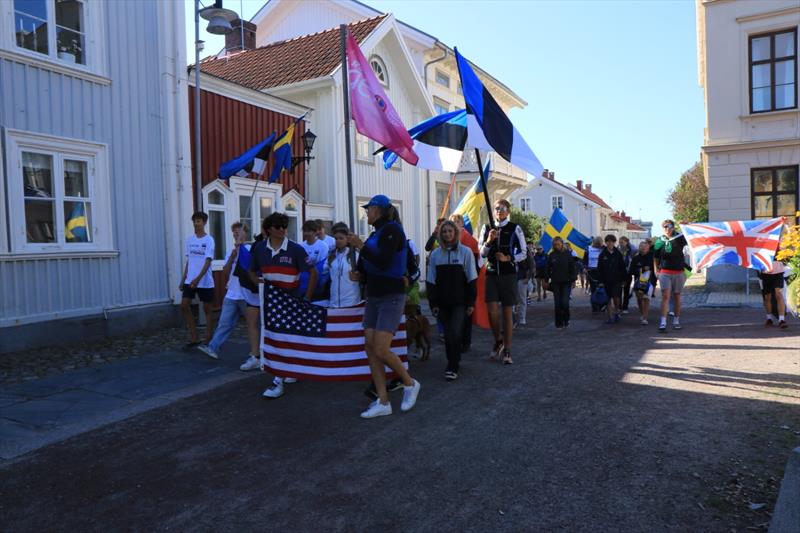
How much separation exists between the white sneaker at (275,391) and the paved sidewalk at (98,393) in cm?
93

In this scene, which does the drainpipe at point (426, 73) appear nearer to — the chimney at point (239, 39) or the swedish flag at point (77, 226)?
the chimney at point (239, 39)

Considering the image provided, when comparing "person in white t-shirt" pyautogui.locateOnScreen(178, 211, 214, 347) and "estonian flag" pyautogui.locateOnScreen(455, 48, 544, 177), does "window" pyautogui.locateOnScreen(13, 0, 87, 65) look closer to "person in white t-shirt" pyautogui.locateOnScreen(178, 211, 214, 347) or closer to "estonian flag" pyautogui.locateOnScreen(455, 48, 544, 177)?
"person in white t-shirt" pyautogui.locateOnScreen(178, 211, 214, 347)

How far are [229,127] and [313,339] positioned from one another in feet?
28.3

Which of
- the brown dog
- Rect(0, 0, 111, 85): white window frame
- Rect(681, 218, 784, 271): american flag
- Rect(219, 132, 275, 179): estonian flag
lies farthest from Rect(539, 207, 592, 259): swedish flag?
Rect(0, 0, 111, 85): white window frame

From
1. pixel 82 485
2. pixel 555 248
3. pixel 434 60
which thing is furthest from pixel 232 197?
pixel 434 60

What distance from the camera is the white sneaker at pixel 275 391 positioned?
604 cm

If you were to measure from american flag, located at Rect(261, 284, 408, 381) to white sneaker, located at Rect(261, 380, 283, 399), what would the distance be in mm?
145

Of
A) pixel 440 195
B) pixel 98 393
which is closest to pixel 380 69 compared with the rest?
pixel 440 195

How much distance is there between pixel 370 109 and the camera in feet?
22.4

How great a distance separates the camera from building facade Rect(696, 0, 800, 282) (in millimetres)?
17312

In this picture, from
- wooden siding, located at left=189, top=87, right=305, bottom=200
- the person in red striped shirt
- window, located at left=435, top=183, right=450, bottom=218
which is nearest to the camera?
the person in red striped shirt

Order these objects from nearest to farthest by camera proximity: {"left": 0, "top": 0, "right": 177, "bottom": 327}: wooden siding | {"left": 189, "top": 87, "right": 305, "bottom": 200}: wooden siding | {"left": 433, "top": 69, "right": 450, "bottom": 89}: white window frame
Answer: {"left": 0, "top": 0, "right": 177, "bottom": 327}: wooden siding < {"left": 189, "top": 87, "right": 305, "bottom": 200}: wooden siding < {"left": 433, "top": 69, "right": 450, "bottom": 89}: white window frame

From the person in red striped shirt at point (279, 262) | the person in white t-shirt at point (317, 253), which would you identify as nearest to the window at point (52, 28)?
the person in white t-shirt at point (317, 253)

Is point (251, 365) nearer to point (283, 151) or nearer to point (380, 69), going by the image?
point (283, 151)
